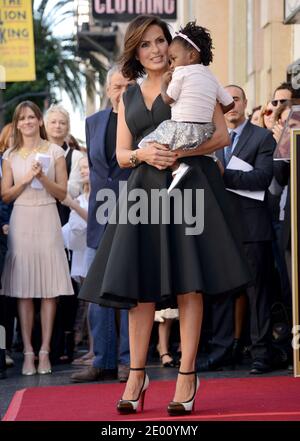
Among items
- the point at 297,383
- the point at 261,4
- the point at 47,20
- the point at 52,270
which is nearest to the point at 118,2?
the point at 261,4

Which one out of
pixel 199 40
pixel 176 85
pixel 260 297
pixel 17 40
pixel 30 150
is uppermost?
pixel 17 40

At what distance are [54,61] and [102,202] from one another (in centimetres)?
3713

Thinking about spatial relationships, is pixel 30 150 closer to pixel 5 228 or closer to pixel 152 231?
pixel 5 228

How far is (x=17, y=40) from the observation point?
20.8 meters

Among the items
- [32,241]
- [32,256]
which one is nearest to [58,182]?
[32,241]

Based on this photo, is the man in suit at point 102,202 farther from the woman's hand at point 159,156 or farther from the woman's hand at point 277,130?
the woman's hand at point 159,156

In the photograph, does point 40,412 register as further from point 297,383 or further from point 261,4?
point 261,4

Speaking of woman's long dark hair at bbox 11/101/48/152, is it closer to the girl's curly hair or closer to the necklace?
the necklace

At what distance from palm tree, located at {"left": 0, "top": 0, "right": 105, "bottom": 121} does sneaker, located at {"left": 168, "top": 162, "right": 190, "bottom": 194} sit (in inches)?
1417

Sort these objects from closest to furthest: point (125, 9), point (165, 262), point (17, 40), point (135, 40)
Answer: point (165, 262), point (135, 40), point (17, 40), point (125, 9)

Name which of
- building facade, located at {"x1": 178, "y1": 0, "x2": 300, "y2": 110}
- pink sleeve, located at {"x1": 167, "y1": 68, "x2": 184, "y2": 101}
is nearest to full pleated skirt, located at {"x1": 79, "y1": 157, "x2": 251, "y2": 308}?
pink sleeve, located at {"x1": 167, "y1": 68, "x2": 184, "y2": 101}

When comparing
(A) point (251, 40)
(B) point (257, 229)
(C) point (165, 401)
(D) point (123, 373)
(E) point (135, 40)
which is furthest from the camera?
(A) point (251, 40)

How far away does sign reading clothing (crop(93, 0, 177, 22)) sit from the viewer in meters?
22.7

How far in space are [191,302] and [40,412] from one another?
1180 mm
